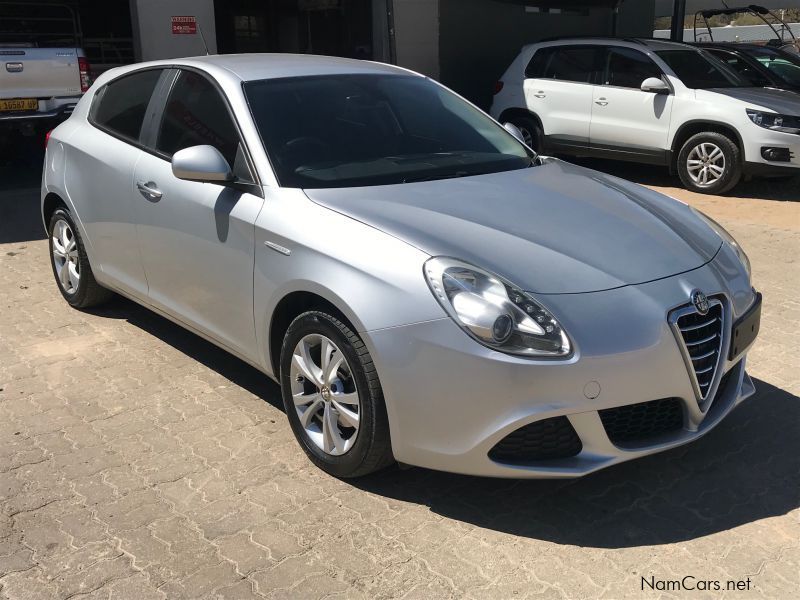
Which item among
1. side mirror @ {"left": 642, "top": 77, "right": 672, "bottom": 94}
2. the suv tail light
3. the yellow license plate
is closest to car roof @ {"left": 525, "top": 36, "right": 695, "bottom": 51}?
side mirror @ {"left": 642, "top": 77, "right": 672, "bottom": 94}

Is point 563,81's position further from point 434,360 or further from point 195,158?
point 434,360

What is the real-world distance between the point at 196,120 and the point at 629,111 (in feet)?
23.6

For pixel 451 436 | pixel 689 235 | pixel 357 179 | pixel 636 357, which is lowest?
pixel 451 436

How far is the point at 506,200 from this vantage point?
3.71m

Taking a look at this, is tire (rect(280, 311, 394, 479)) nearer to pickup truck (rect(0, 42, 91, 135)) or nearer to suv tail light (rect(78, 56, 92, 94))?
pickup truck (rect(0, 42, 91, 135))

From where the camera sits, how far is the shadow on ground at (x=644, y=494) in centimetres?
320

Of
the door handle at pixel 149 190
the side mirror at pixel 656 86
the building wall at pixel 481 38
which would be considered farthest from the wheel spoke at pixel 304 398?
the building wall at pixel 481 38

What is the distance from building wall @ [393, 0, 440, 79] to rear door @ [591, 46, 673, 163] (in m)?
4.57

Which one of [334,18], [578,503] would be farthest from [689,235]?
[334,18]

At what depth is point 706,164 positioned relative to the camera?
9.82 metres

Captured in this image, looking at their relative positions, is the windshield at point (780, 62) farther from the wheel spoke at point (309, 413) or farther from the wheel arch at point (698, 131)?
the wheel spoke at point (309, 413)

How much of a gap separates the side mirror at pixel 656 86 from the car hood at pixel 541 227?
20.8ft

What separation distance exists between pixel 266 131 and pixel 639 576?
8.09ft

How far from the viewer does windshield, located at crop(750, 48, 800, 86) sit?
1287 centimetres
